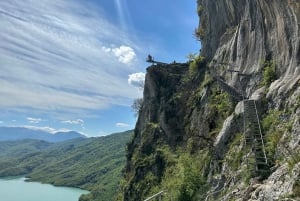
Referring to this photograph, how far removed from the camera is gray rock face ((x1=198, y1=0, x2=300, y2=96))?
1023 inches

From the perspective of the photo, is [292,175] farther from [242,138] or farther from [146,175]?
[146,175]

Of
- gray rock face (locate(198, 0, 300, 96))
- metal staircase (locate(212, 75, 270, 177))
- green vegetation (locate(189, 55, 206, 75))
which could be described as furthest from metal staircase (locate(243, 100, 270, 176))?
green vegetation (locate(189, 55, 206, 75))

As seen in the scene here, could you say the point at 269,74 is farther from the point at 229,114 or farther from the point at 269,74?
the point at 229,114

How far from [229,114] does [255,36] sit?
7.95 m

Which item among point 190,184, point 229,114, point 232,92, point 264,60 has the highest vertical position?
point 264,60

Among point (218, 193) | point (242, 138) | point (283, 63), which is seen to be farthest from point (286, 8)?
point (218, 193)

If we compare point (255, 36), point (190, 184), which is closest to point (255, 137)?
point (190, 184)

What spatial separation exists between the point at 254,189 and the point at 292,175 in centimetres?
307

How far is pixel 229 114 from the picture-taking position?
33.7 meters

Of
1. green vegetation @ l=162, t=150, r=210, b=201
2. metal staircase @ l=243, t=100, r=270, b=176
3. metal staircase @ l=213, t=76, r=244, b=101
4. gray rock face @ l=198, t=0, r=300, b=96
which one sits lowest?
green vegetation @ l=162, t=150, r=210, b=201

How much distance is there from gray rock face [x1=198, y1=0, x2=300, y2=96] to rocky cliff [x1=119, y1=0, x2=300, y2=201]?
8 centimetres

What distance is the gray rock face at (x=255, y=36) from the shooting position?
2598 centimetres

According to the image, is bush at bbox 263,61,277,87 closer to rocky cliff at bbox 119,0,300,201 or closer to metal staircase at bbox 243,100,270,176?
rocky cliff at bbox 119,0,300,201

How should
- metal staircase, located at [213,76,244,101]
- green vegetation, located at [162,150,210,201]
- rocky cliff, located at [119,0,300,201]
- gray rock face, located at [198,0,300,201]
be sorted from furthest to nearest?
metal staircase, located at [213,76,244,101], green vegetation, located at [162,150,210,201], rocky cliff, located at [119,0,300,201], gray rock face, located at [198,0,300,201]
